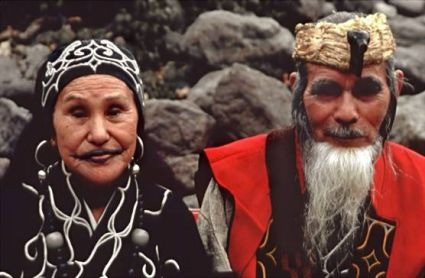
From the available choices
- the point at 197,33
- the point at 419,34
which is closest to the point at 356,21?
the point at 419,34

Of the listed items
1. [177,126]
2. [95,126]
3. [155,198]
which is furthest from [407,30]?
[95,126]

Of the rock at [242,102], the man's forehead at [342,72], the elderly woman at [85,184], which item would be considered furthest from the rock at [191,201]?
the man's forehead at [342,72]

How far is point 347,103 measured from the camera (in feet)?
10.9

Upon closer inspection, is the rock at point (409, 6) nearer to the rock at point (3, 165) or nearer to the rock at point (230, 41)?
the rock at point (230, 41)

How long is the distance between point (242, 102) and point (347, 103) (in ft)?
1.59

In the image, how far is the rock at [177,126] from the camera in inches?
141

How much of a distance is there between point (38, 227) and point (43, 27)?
0.94m

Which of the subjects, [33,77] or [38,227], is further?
[33,77]

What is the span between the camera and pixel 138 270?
130 inches

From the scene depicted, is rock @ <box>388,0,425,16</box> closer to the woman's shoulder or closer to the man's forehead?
the man's forehead

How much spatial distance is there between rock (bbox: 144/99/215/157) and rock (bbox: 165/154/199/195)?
0.07 ft

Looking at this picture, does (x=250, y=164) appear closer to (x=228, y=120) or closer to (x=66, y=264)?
(x=228, y=120)

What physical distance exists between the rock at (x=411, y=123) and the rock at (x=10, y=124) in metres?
1.36

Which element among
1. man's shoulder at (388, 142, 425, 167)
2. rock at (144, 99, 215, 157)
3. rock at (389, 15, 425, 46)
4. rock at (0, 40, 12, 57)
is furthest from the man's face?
rock at (0, 40, 12, 57)
